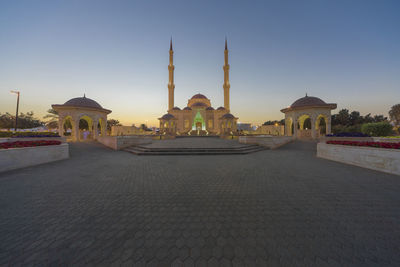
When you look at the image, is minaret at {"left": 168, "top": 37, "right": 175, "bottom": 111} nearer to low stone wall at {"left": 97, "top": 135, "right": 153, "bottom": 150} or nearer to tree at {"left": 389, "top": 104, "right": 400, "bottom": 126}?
low stone wall at {"left": 97, "top": 135, "right": 153, "bottom": 150}

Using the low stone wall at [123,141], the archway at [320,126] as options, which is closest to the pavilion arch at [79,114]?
the low stone wall at [123,141]

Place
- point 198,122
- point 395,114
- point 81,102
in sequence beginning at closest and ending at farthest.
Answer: point 81,102, point 395,114, point 198,122

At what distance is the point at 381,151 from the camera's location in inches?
248

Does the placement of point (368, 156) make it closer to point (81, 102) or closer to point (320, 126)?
point (320, 126)

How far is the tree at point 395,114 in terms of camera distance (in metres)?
30.5

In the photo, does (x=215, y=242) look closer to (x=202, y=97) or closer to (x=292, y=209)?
(x=292, y=209)

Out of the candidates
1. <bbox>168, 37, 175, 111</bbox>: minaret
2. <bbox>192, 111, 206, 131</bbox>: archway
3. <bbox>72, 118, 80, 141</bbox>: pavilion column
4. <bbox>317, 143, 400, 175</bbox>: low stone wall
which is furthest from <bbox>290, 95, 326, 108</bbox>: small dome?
<bbox>72, 118, 80, 141</bbox>: pavilion column

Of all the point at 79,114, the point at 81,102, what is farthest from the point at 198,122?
the point at 79,114

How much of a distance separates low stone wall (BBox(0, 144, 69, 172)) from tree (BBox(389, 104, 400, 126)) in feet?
191

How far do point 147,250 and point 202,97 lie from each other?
4551cm

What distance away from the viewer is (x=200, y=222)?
282 cm

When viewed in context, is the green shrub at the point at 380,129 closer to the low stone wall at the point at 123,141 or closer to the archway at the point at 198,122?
the low stone wall at the point at 123,141

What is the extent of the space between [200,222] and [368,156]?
9256mm

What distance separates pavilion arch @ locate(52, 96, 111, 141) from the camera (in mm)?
18141
